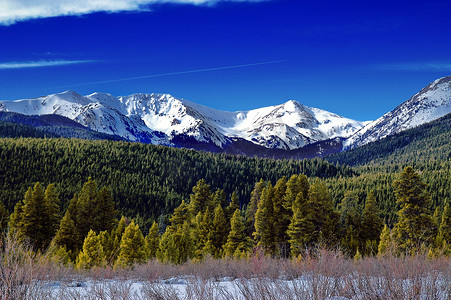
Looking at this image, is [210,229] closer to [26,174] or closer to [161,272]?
[161,272]

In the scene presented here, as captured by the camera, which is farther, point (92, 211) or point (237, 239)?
point (92, 211)

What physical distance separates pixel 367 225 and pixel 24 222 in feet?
132

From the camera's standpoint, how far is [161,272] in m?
12.7

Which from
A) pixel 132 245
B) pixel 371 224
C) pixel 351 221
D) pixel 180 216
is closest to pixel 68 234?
pixel 132 245

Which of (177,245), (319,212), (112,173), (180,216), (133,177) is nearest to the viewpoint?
(319,212)

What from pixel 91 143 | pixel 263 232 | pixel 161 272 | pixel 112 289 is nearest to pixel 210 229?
pixel 263 232

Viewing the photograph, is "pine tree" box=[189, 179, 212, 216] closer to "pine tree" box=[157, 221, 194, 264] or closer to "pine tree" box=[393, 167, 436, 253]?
"pine tree" box=[157, 221, 194, 264]

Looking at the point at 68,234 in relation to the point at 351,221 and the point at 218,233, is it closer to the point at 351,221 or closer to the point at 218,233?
the point at 218,233

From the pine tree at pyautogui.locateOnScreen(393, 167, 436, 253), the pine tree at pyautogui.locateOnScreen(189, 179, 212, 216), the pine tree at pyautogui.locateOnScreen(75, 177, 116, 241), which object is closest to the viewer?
the pine tree at pyautogui.locateOnScreen(393, 167, 436, 253)

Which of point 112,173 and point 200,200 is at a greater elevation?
point 112,173

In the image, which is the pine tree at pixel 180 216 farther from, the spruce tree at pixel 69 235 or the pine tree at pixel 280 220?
the pine tree at pixel 280 220

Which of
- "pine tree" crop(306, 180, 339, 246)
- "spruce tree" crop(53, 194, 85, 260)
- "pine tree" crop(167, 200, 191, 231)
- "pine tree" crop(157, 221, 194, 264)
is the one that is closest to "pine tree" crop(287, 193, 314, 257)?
"pine tree" crop(306, 180, 339, 246)

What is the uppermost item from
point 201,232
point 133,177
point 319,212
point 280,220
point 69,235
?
point 133,177

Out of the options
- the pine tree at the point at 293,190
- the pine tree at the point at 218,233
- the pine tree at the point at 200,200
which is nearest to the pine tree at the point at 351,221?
the pine tree at the point at 293,190
